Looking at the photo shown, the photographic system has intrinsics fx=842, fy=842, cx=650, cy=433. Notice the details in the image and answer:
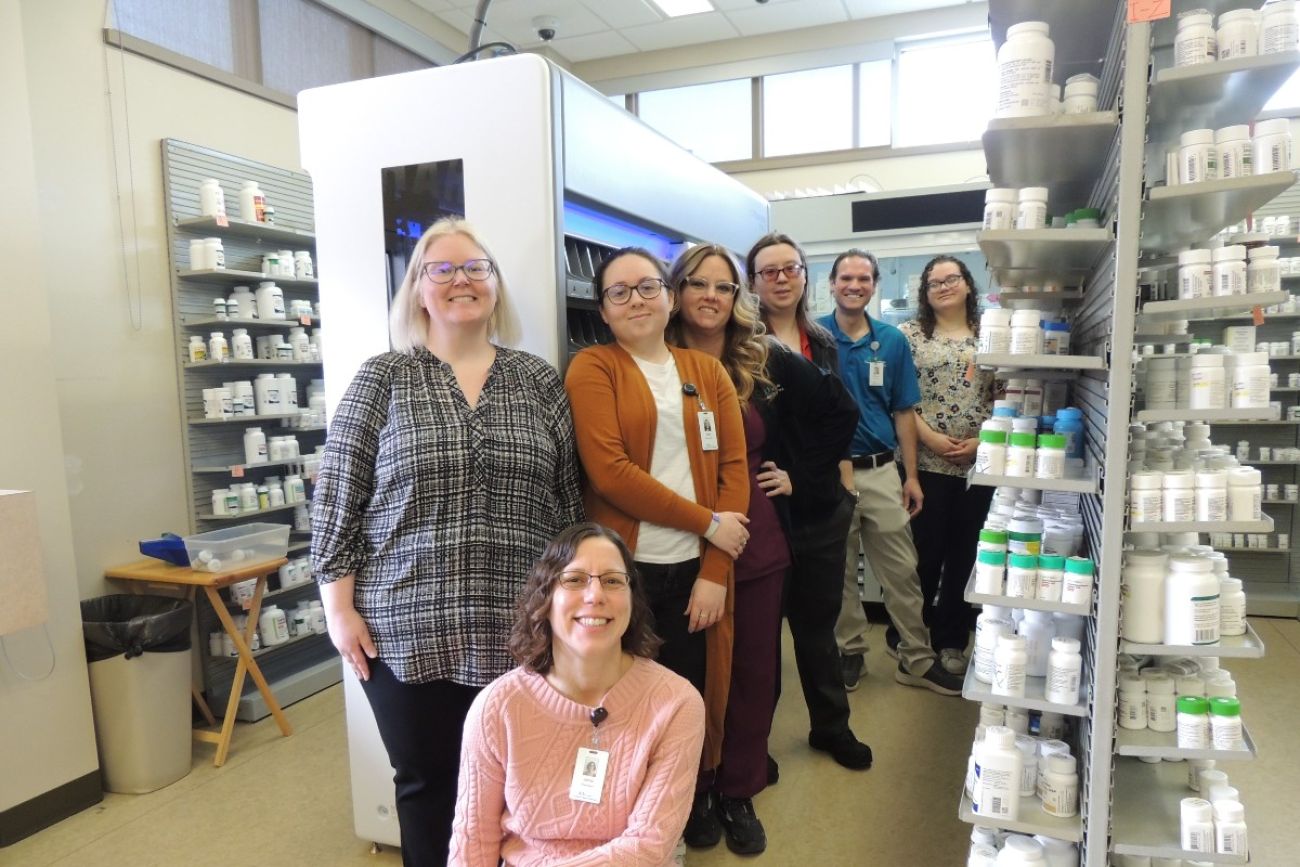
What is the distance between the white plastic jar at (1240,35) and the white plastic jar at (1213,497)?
74 centimetres

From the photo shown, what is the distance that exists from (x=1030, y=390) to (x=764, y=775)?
1.30 metres

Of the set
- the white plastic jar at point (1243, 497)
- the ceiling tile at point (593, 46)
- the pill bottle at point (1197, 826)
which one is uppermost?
the ceiling tile at point (593, 46)

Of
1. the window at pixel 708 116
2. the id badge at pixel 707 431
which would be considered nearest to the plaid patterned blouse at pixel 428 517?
the id badge at pixel 707 431

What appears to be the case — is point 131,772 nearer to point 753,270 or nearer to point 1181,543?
point 753,270

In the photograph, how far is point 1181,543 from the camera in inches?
69.3

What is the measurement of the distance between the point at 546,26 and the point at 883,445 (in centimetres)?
402

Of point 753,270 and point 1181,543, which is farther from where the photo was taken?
point 753,270

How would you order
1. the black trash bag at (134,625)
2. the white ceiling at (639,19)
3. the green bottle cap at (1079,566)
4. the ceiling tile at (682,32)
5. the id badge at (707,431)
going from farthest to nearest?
1. the ceiling tile at (682,32)
2. the white ceiling at (639,19)
3. the black trash bag at (134,625)
4. the id badge at (707,431)
5. the green bottle cap at (1079,566)

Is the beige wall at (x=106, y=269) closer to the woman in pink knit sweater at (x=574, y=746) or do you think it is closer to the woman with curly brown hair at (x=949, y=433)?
the woman in pink knit sweater at (x=574, y=746)

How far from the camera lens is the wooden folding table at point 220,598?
3012 millimetres

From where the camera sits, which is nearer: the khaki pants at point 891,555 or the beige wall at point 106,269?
the beige wall at point 106,269

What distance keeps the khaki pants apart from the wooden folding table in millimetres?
2222

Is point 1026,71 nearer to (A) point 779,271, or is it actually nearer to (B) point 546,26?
(A) point 779,271

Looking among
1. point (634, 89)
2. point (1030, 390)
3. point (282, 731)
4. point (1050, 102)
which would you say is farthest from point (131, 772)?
point (634, 89)
